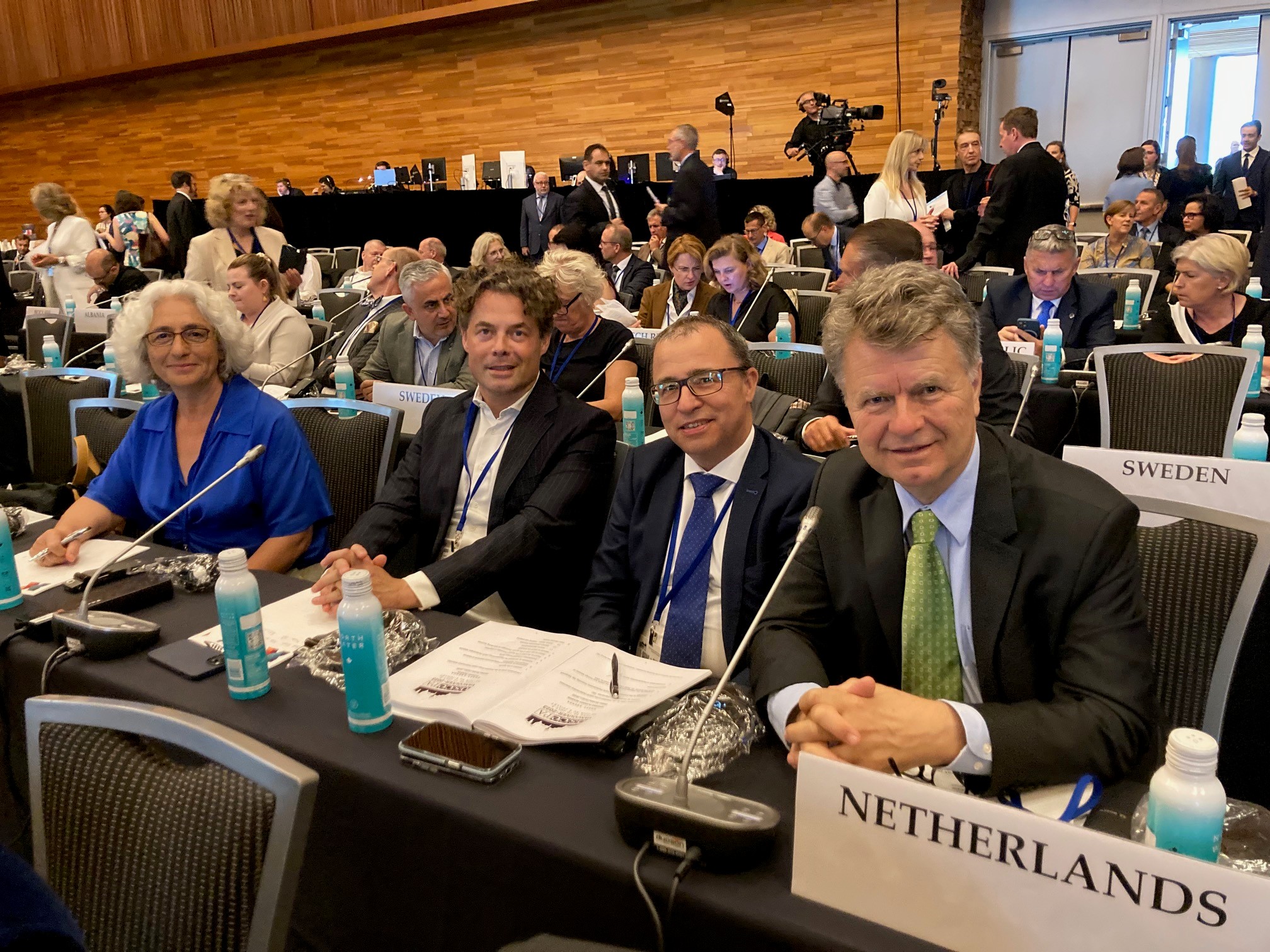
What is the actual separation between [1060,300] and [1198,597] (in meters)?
2.81

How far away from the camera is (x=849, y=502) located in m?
1.44

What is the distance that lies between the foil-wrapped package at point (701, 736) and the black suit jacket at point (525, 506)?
808 millimetres

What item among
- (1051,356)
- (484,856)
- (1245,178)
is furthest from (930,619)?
(1245,178)

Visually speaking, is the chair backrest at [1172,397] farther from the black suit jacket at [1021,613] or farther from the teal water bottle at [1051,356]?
the black suit jacket at [1021,613]

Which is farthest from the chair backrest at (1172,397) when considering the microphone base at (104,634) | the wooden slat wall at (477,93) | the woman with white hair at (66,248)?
the wooden slat wall at (477,93)

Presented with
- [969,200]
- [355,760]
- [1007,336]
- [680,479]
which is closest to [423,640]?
[355,760]

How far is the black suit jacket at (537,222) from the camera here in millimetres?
9352

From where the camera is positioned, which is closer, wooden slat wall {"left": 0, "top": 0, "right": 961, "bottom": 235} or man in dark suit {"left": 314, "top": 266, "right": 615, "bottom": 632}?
man in dark suit {"left": 314, "top": 266, "right": 615, "bottom": 632}

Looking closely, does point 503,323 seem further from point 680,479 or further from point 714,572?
point 714,572

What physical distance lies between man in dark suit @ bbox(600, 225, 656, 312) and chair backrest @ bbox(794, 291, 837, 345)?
64.4 inches

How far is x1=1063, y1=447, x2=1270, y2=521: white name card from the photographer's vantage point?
5.19ft

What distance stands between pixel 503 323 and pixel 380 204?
32.4ft

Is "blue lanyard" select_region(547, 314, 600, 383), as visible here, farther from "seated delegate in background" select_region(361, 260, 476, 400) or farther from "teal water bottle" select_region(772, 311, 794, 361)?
"teal water bottle" select_region(772, 311, 794, 361)

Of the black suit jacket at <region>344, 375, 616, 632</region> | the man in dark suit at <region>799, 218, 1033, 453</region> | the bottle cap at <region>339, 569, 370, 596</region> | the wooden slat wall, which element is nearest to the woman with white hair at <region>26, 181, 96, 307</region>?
the black suit jacket at <region>344, 375, 616, 632</region>
